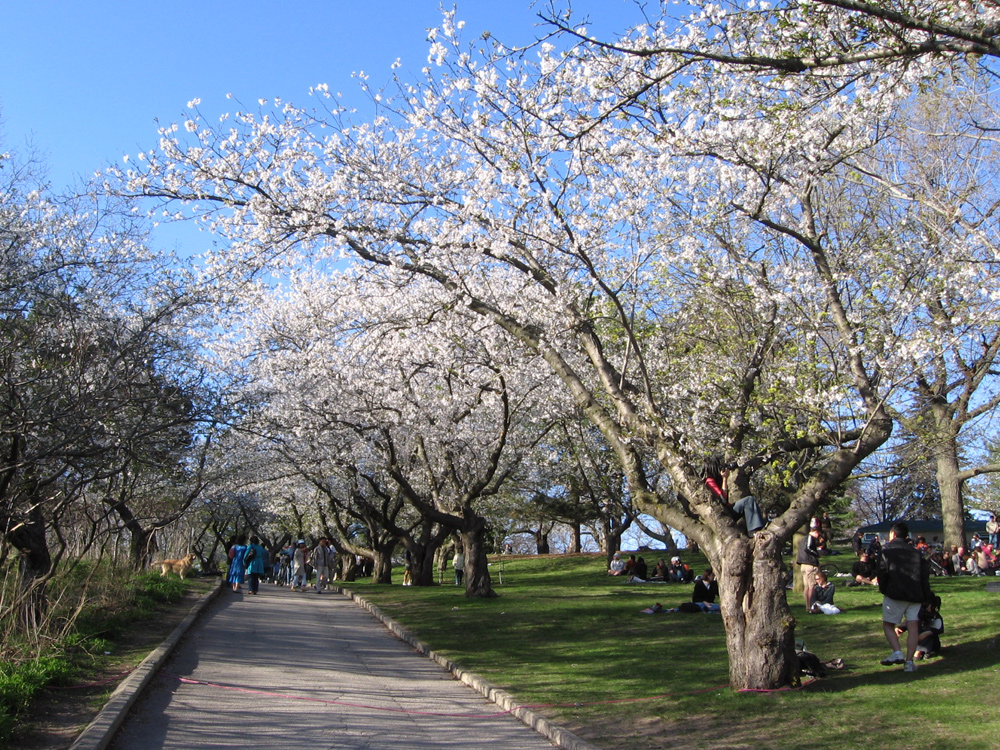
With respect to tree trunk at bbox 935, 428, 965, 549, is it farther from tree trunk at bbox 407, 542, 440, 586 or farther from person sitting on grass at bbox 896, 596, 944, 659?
tree trunk at bbox 407, 542, 440, 586

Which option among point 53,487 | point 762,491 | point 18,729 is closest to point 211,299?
point 53,487

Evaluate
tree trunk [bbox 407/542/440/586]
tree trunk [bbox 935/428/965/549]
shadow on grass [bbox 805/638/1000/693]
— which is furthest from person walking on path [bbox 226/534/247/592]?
tree trunk [bbox 935/428/965/549]

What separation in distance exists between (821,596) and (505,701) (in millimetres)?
7569

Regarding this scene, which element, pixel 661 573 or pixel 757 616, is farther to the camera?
pixel 661 573

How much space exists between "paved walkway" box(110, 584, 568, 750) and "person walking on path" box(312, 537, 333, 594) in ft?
39.4

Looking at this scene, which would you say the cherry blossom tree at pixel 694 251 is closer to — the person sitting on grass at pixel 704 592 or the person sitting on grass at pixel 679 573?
the person sitting on grass at pixel 704 592

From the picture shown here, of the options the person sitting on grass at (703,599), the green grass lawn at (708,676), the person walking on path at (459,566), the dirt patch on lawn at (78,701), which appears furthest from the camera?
the person walking on path at (459,566)

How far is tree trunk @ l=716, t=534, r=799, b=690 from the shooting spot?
25.7 feet

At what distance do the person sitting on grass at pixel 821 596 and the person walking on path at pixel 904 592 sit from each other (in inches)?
195

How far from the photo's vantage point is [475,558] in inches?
789

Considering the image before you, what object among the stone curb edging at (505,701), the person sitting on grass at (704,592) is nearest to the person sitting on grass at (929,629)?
the stone curb edging at (505,701)

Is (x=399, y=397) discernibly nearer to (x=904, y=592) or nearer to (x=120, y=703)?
(x=120, y=703)

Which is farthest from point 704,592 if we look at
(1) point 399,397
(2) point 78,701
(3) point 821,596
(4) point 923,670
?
(2) point 78,701

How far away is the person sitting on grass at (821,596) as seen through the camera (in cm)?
1355
